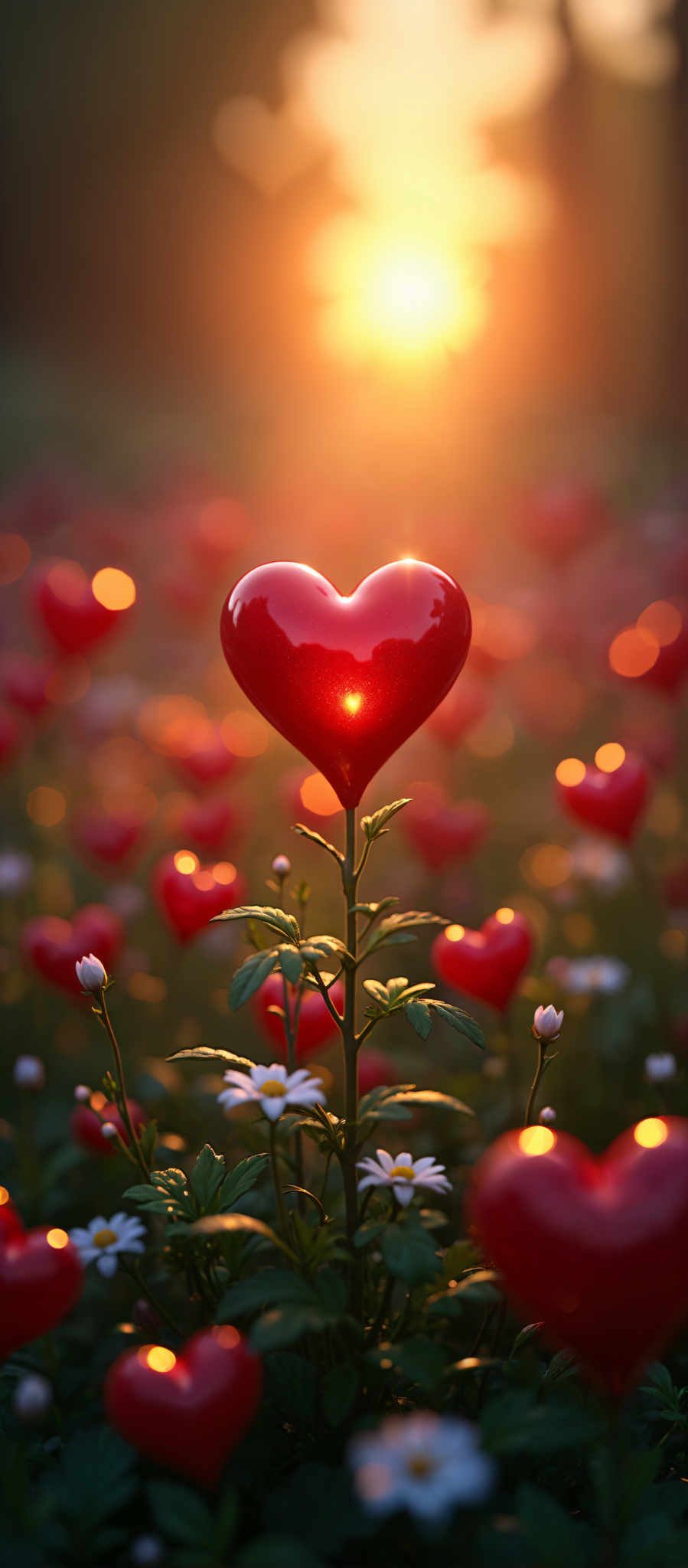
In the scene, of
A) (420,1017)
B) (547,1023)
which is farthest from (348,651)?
(547,1023)

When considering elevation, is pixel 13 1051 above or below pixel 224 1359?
below

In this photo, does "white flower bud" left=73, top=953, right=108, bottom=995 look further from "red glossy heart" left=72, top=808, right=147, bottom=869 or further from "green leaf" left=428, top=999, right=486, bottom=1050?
"red glossy heart" left=72, top=808, right=147, bottom=869

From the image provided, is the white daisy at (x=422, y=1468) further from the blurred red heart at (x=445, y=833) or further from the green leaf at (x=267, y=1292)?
the blurred red heart at (x=445, y=833)

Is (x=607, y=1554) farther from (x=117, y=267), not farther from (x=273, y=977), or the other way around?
(x=117, y=267)

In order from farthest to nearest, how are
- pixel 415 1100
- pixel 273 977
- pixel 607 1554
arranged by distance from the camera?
pixel 273 977, pixel 415 1100, pixel 607 1554

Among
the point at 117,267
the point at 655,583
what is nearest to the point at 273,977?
the point at 655,583

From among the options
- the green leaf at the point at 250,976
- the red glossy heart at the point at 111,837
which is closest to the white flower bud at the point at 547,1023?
the green leaf at the point at 250,976
